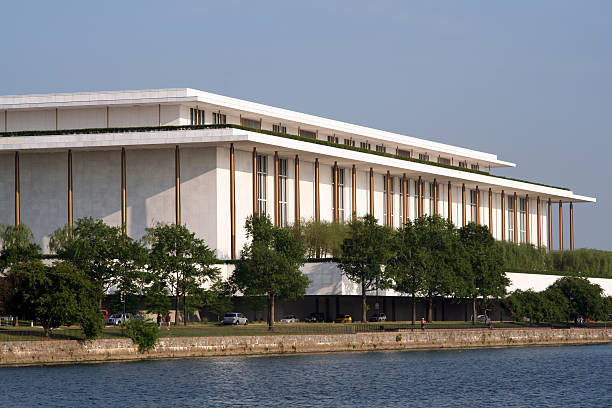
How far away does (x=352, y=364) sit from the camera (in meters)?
71.6

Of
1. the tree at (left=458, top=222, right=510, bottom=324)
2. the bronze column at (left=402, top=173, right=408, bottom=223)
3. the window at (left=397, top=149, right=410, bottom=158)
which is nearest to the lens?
the tree at (left=458, top=222, right=510, bottom=324)

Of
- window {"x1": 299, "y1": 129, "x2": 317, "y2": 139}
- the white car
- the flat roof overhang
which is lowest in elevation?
the white car

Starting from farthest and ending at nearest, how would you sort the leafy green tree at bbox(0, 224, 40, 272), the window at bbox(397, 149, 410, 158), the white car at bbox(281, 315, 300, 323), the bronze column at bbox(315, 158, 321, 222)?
the window at bbox(397, 149, 410, 158), the bronze column at bbox(315, 158, 321, 222), the white car at bbox(281, 315, 300, 323), the leafy green tree at bbox(0, 224, 40, 272)

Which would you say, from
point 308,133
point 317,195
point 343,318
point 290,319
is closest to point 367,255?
point 343,318

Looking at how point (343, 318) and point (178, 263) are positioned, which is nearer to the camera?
point (178, 263)

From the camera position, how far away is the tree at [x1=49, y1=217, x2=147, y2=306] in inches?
3145

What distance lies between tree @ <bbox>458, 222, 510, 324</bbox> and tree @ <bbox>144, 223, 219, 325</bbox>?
82.2 feet

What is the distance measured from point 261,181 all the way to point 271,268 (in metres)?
20.5

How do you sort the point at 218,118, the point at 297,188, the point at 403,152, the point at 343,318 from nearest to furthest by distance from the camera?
the point at 343,318 → the point at 297,188 → the point at 218,118 → the point at 403,152

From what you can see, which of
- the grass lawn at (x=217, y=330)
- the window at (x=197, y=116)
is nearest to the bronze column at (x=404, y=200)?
the grass lawn at (x=217, y=330)

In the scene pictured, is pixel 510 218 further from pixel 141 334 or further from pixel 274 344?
pixel 141 334

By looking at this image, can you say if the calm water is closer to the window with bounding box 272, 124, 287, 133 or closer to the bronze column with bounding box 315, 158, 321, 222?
the bronze column with bounding box 315, 158, 321, 222

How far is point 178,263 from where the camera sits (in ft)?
271

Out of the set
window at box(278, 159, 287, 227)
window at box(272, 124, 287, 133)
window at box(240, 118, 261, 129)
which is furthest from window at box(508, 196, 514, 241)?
window at box(278, 159, 287, 227)
